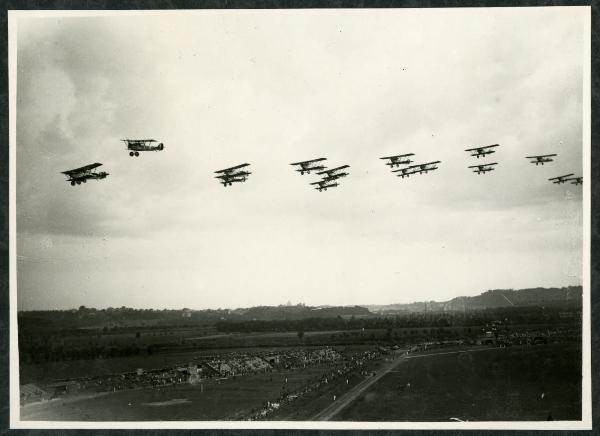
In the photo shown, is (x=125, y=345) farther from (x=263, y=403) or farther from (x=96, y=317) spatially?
(x=263, y=403)

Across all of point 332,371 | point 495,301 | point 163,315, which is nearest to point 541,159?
point 495,301

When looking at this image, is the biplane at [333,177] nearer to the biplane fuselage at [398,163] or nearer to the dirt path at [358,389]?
the biplane fuselage at [398,163]

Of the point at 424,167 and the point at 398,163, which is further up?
the point at 398,163

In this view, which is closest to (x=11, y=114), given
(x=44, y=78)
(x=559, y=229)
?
(x=44, y=78)

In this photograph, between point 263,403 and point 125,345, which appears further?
point 125,345

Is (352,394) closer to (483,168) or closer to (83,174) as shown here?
(483,168)

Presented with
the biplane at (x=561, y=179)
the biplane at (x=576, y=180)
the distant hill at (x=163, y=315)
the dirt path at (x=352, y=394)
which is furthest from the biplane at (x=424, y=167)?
the dirt path at (x=352, y=394)
